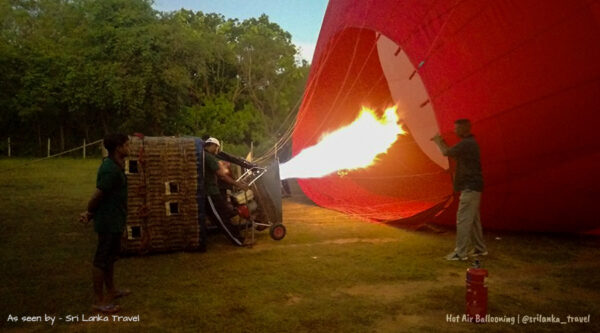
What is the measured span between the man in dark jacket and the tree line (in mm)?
17273

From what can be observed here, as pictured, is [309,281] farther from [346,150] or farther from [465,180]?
[346,150]

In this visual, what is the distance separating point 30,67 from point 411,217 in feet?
97.4

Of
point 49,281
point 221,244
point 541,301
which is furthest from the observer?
point 221,244

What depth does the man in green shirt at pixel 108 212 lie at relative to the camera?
13.1 ft

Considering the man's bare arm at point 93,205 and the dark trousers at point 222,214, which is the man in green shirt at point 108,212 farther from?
the dark trousers at point 222,214

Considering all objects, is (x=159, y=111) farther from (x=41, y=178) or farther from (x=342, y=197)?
(x=342, y=197)

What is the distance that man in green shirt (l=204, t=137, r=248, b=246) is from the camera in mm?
6391

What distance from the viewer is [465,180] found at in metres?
5.87

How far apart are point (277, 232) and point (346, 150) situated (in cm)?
351

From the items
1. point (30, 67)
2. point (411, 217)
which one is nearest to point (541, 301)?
point (411, 217)

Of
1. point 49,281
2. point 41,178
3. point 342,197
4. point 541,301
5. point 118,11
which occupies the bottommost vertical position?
point 541,301

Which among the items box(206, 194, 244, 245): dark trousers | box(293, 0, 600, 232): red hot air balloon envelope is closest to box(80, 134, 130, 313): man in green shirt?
box(206, 194, 244, 245): dark trousers

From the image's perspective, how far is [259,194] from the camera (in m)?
7.10

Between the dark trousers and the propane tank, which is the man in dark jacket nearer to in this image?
the propane tank
